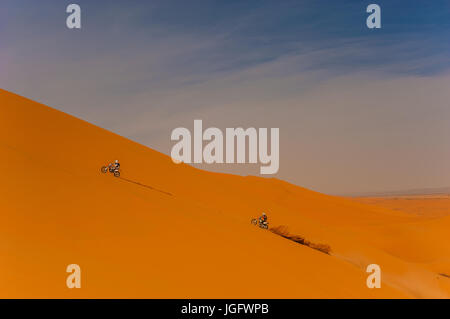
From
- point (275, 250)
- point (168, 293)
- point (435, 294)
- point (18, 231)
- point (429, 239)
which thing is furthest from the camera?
point (429, 239)

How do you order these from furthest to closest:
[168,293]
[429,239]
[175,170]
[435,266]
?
[429,239], [175,170], [435,266], [168,293]

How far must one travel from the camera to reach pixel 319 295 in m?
7.30

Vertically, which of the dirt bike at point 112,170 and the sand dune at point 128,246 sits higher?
the dirt bike at point 112,170

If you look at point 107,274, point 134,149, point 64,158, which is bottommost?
point 107,274

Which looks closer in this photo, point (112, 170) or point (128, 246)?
point (128, 246)

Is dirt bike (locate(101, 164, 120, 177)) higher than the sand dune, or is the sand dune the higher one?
dirt bike (locate(101, 164, 120, 177))

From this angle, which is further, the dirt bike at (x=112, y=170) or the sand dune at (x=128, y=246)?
the dirt bike at (x=112, y=170)

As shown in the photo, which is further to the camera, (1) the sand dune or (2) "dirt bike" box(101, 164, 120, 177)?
(2) "dirt bike" box(101, 164, 120, 177)

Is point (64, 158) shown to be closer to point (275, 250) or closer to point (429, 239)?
point (275, 250)

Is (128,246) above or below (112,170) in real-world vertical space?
below

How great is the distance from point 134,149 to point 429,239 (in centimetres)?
1526
